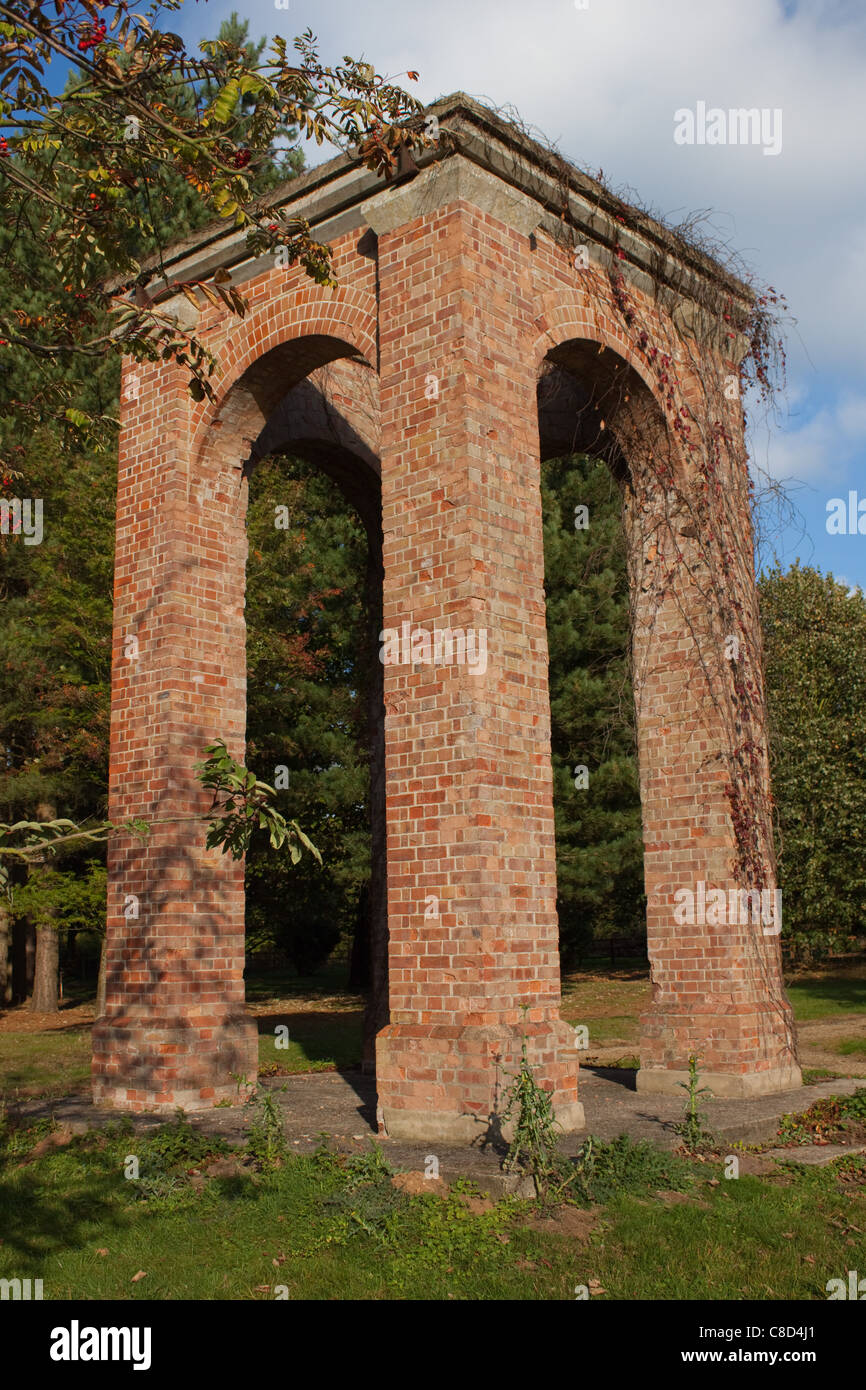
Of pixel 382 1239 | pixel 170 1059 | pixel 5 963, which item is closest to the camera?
pixel 382 1239

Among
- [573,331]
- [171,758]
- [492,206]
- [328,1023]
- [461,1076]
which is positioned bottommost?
[328,1023]

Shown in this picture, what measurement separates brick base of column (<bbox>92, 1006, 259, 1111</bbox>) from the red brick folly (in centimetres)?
2

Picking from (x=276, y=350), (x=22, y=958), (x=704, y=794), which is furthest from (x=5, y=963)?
(x=704, y=794)

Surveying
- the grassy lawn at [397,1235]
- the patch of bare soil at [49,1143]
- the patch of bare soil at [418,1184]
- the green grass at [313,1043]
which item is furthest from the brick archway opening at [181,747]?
the patch of bare soil at [418,1184]

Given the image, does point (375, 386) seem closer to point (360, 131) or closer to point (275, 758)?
point (360, 131)

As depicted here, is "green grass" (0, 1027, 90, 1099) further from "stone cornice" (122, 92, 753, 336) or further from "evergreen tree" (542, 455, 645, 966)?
"evergreen tree" (542, 455, 645, 966)

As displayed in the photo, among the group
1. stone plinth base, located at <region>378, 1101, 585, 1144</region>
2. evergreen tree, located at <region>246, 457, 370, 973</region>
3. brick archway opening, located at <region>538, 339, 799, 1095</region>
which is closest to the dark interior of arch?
brick archway opening, located at <region>538, 339, 799, 1095</region>

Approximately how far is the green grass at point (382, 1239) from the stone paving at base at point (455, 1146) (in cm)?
50

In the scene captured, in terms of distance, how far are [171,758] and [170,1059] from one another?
2330 millimetres

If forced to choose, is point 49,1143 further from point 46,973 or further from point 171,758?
point 46,973

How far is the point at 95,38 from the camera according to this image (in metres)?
4.04

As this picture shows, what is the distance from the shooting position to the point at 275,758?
20.7 meters

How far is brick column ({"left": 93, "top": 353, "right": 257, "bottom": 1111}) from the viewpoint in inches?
346

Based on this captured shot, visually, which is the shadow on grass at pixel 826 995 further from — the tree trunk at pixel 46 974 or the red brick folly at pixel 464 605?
the tree trunk at pixel 46 974
